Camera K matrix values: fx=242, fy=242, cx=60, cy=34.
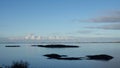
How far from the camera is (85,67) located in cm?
4234

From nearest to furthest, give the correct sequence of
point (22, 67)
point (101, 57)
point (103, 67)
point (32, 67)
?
point (22, 67)
point (32, 67)
point (103, 67)
point (101, 57)

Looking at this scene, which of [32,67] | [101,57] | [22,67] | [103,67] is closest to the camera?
[22,67]

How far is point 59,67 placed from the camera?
41.9 metres

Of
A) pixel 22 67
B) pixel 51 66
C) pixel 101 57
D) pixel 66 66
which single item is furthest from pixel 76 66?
pixel 22 67

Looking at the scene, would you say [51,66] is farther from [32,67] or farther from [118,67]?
[118,67]

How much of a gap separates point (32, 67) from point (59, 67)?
5.16 metres

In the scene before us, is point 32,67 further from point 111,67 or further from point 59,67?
point 111,67

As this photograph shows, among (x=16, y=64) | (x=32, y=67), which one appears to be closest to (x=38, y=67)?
(x=32, y=67)

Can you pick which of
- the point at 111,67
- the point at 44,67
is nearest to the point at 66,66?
the point at 44,67

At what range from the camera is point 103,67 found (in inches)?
1645

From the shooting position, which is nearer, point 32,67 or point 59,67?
point 32,67

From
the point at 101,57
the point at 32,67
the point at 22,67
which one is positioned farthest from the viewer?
the point at 101,57

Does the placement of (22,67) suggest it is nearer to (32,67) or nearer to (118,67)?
(32,67)

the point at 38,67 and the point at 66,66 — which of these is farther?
the point at 66,66
